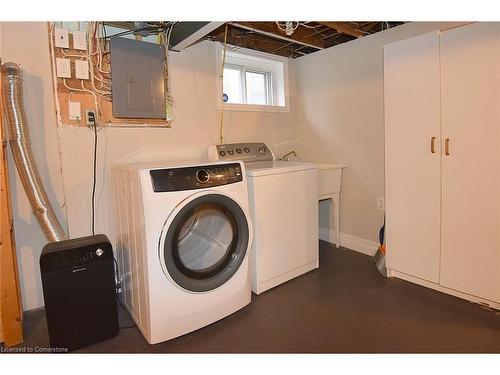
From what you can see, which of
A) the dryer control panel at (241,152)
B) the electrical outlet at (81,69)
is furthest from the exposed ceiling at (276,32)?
the dryer control panel at (241,152)

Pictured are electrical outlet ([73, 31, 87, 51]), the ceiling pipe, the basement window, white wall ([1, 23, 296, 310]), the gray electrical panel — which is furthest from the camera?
the basement window

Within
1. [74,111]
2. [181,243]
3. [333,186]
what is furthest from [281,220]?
[74,111]

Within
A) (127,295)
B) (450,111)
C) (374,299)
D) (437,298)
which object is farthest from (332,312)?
(450,111)

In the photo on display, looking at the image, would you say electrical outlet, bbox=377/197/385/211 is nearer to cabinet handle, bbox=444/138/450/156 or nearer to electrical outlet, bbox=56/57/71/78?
cabinet handle, bbox=444/138/450/156

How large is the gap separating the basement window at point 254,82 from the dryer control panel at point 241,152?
42cm

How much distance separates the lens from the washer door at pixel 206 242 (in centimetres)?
158

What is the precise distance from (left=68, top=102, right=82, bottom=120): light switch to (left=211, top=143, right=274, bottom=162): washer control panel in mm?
1008

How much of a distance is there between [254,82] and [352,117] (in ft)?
3.73

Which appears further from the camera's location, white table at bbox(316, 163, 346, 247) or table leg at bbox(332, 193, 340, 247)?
table leg at bbox(332, 193, 340, 247)

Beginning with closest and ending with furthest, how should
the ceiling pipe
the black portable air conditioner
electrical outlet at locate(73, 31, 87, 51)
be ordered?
the black portable air conditioner
electrical outlet at locate(73, 31, 87, 51)
the ceiling pipe

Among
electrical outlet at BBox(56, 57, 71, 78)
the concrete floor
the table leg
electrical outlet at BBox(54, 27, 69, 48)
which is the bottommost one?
the concrete floor

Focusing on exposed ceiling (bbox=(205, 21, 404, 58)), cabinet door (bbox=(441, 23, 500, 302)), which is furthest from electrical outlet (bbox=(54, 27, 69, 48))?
cabinet door (bbox=(441, 23, 500, 302))

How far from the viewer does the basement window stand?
2920mm

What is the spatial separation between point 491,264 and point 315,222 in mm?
1133
